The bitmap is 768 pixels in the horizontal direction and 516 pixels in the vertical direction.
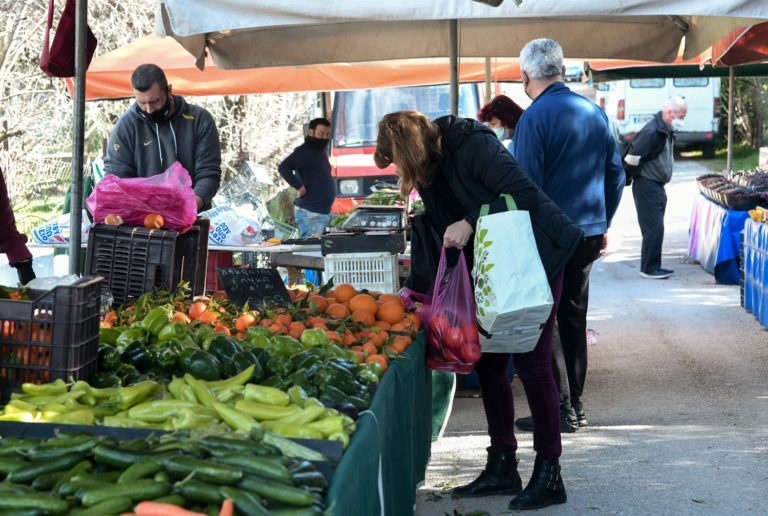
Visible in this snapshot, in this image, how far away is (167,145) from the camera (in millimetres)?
6992

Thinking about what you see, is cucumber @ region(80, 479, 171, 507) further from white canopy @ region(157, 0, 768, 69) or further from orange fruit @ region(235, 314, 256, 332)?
white canopy @ region(157, 0, 768, 69)

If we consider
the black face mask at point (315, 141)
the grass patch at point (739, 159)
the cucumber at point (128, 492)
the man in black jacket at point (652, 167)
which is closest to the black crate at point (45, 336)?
the cucumber at point (128, 492)

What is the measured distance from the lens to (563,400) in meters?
6.46

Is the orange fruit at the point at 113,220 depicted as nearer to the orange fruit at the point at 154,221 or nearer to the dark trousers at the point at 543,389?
the orange fruit at the point at 154,221

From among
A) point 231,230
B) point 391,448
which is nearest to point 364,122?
point 231,230

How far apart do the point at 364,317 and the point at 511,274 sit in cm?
77

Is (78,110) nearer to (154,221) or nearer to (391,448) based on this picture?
(154,221)

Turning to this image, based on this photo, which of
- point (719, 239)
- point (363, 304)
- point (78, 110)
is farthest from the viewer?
point (719, 239)

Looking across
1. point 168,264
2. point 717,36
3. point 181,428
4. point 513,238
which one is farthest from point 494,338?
point 717,36

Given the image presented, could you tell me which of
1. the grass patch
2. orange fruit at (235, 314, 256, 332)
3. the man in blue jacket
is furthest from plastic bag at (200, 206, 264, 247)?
the grass patch

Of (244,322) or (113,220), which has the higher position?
(113,220)

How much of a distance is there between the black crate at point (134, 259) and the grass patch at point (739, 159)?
76.7 ft

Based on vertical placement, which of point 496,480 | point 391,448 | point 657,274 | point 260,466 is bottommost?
point 496,480

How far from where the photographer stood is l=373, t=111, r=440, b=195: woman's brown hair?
184 inches
